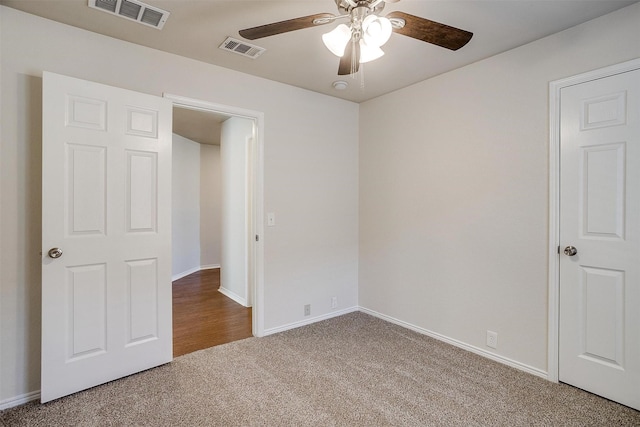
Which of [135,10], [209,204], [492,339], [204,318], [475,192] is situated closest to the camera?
[135,10]

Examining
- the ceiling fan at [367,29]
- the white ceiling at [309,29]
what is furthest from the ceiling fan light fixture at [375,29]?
the white ceiling at [309,29]

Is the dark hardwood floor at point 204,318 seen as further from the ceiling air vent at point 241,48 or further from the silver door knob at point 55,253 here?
the ceiling air vent at point 241,48

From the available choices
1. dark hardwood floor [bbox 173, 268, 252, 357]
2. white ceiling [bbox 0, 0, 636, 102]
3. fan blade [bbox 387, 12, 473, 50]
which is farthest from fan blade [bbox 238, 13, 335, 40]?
dark hardwood floor [bbox 173, 268, 252, 357]

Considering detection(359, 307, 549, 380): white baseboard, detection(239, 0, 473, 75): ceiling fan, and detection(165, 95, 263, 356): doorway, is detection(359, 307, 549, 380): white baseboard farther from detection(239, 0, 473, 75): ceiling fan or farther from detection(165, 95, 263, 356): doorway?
detection(239, 0, 473, 75): ceiling fan

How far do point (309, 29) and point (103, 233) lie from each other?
2.01m

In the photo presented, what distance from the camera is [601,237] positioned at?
2115mm

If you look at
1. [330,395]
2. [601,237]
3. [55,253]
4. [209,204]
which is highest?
[209,204]

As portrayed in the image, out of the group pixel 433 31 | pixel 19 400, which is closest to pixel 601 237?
pixel 433 31

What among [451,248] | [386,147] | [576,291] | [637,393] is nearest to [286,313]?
[451,248]

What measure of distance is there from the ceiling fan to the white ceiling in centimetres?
42

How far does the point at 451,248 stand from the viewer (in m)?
2.93

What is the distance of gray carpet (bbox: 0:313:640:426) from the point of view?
1.90 meters

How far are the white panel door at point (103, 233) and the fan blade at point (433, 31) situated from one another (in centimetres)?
187

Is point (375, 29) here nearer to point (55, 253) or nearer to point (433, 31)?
point (433, 31)
